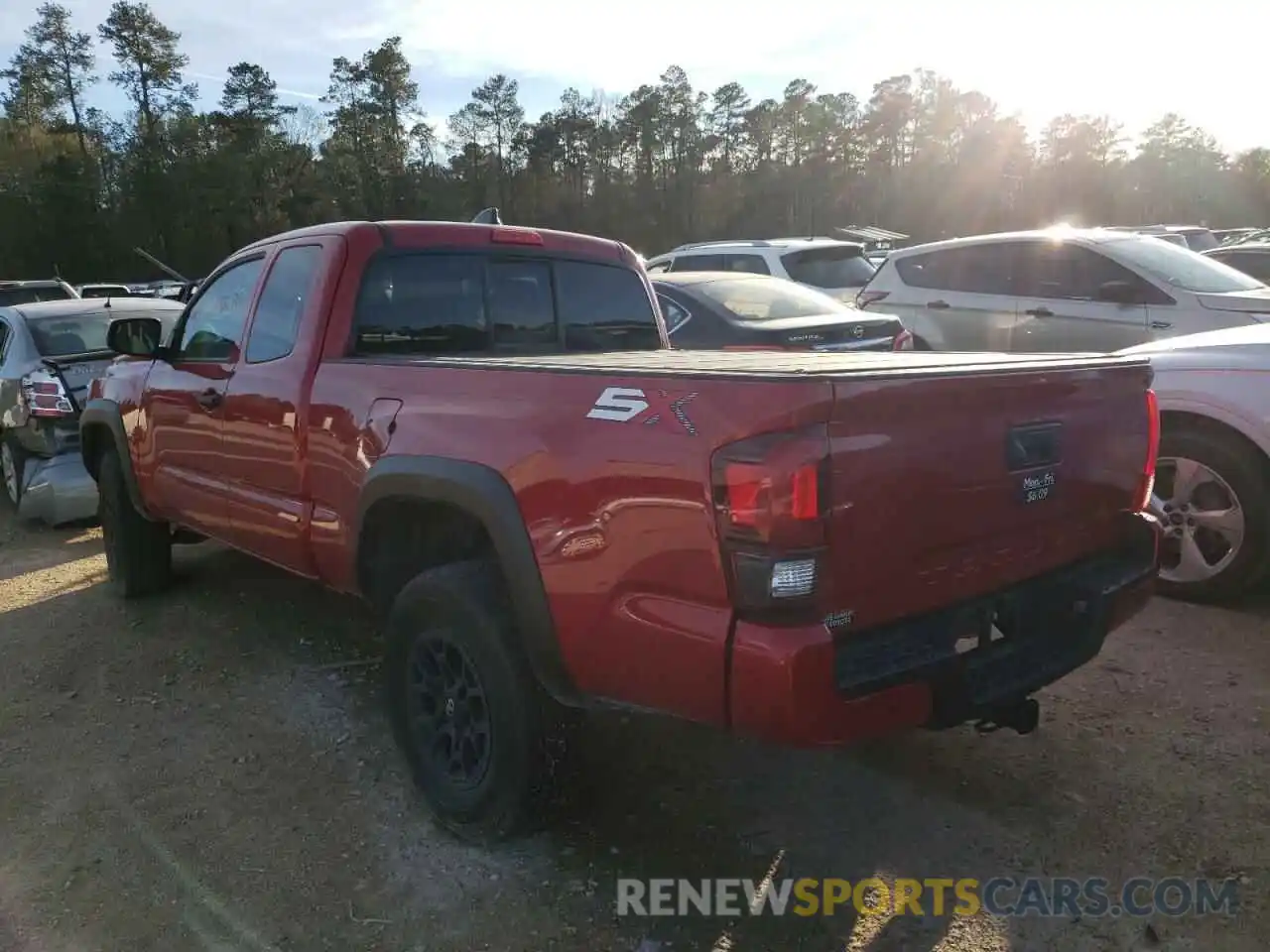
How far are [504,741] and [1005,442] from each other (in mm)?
1607

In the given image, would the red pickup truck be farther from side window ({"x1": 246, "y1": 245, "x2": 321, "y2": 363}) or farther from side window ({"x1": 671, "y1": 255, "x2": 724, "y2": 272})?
side window ({"x1": 671, "y1": 255, "x2": 724, "y2": 272})

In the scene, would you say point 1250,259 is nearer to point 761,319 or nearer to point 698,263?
point 698,263

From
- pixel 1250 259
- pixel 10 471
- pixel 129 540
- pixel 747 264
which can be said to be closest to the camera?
pixel 129 540

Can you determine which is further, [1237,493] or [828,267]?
[828,267]

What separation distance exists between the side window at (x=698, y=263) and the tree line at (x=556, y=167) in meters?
43.1

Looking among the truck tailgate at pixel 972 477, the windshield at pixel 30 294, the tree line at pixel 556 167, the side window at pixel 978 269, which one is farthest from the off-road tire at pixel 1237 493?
the tree line at pixel 556 167

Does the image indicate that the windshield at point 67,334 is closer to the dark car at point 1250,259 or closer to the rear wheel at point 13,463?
the rear wheel at point 13,463

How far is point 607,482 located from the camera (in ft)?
7.78

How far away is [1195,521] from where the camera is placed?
4.57m

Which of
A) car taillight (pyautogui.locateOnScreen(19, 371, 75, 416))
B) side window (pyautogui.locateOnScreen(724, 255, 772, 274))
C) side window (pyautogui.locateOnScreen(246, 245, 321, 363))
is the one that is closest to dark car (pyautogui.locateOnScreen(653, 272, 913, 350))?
side window (pyautogui.locateOnScreen(724, 255, 772, 274))

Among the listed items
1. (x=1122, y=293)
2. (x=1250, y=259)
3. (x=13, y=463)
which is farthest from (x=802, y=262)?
(x=13, y=463)

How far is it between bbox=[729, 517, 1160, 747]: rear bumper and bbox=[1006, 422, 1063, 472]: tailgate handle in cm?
35

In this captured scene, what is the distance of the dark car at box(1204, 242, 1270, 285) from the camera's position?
35.8ft

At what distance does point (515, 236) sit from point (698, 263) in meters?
7.85
